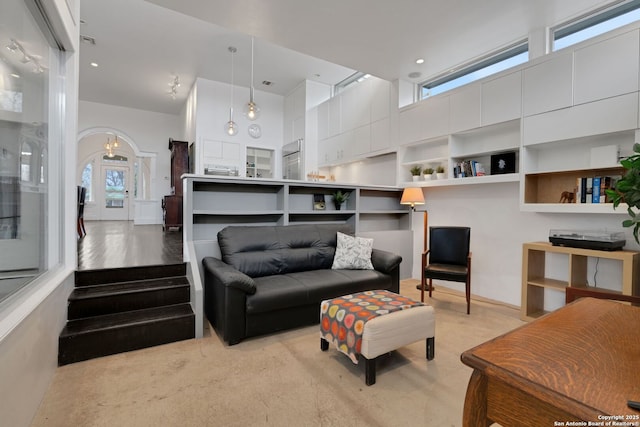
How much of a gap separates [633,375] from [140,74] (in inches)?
304

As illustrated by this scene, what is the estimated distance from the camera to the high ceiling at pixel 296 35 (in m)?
3.00

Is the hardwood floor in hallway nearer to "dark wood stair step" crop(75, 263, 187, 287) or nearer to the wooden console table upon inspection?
"dark wood stair step" crop(75, 263, 187, 287)

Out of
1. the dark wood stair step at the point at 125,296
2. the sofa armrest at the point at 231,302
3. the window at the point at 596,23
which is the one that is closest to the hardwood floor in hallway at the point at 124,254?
the dark wood stair step at the point at 125,296

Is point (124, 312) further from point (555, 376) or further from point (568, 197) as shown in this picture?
point (568, 197)

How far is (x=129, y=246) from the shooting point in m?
4.34

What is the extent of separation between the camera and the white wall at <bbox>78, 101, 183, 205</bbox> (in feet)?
25.8

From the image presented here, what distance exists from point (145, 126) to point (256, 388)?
8767 mm

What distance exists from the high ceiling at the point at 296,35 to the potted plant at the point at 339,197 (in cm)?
186

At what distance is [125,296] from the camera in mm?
2734

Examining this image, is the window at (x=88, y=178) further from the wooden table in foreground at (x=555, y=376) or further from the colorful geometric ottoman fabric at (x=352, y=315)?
the wooden table in foreground at (x=555, y=376)

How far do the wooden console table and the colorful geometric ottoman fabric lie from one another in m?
1.70

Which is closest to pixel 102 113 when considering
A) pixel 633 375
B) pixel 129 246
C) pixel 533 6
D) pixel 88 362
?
pixel 129 246

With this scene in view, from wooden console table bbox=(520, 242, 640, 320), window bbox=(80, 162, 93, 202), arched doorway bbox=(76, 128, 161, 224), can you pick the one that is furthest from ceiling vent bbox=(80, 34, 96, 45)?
wooden console table bbox=(520, 242, 640, 320)

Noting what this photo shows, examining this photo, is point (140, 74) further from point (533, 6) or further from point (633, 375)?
point (633, 375)
